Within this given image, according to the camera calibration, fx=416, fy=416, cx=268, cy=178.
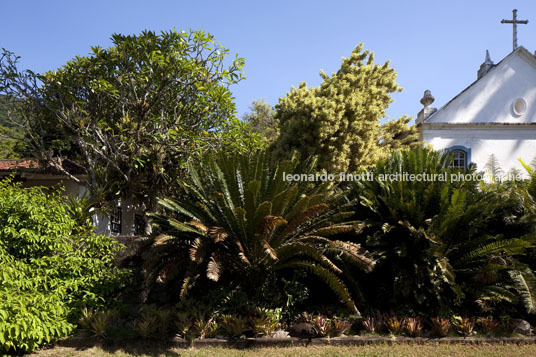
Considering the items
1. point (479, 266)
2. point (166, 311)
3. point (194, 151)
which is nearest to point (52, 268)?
point (166, 311)

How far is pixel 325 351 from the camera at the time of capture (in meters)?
6.22

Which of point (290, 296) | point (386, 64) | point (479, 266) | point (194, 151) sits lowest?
point (290, 296)

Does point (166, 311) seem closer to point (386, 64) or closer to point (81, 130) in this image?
point (81, 130)

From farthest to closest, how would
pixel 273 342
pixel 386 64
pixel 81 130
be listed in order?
pixel 386 64, pixel 81 130, pixel 273 342

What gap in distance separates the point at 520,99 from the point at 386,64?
5.68 meters

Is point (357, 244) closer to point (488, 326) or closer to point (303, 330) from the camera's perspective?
point (303, 330)

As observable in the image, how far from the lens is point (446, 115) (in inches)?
652

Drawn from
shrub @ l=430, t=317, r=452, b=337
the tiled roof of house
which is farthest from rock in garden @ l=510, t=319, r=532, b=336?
the tiled roof of house

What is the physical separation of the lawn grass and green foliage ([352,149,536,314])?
32.8 inches

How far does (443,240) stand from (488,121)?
11.1 metres

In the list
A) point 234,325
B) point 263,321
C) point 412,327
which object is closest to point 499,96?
point 412,327

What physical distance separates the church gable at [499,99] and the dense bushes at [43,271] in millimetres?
13557

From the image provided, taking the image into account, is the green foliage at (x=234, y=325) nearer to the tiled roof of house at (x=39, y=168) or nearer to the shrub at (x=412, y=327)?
the shrub at (x=412, y=327)

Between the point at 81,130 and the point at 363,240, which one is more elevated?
the point at 81,130
